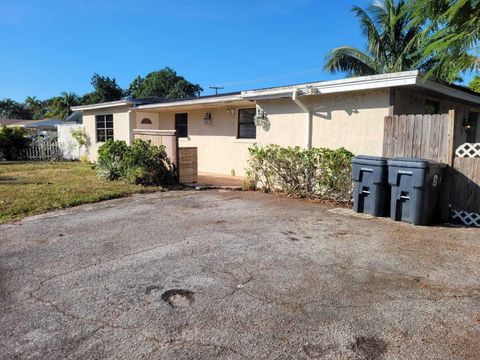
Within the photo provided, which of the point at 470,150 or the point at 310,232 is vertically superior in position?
the point at 470,150

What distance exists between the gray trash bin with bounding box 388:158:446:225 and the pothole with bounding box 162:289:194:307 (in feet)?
15.0

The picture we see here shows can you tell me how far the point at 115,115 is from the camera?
55.6ft

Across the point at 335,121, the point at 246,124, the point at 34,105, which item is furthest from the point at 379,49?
the point at 34,105

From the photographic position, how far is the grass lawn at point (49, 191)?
772 cm

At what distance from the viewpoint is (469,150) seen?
21.9 ft

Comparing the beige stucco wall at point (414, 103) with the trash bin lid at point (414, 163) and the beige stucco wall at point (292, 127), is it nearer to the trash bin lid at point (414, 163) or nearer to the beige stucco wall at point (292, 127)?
the beige stucco wall at point (292, 127)

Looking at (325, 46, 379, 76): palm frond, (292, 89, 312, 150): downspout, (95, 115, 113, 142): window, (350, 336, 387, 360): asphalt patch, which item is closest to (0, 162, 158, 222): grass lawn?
(292, 89, 312, 150): downspout

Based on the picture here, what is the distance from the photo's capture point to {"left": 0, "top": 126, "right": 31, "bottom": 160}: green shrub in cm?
1973

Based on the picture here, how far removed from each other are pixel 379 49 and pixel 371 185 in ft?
58.5

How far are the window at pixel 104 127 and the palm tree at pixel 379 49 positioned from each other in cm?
1385

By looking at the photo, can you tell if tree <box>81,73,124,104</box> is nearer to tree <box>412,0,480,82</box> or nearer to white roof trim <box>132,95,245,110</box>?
white roof trim <box>132,95,245,110</box>

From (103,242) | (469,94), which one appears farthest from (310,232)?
(469,94)

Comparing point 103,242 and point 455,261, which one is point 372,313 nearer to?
point 455,261

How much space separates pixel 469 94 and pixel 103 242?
9.99 meters
